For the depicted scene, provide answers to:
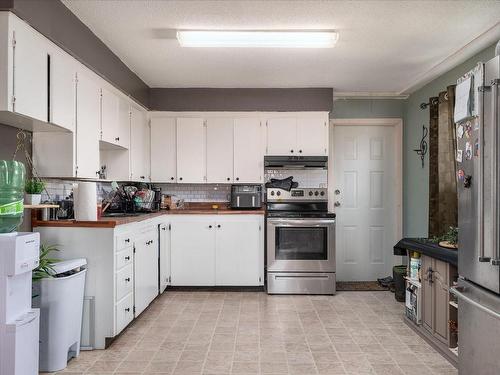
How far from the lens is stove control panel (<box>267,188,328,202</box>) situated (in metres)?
4.92

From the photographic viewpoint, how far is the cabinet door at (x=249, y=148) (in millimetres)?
4914

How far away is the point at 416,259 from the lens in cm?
341

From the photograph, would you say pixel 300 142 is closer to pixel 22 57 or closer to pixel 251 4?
pixel 251 4

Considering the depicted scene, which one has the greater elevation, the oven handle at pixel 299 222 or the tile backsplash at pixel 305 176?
the tile backsplash at pixel 305 176

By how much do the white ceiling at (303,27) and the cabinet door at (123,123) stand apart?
0.41 metres

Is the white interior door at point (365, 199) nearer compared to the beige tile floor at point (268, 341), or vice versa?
the beige tile floor at point (268, 341)

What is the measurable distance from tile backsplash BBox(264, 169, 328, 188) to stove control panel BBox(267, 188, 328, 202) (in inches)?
6.0

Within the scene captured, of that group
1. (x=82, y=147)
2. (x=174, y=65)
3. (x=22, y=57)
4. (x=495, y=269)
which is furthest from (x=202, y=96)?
(x=495, y=269)

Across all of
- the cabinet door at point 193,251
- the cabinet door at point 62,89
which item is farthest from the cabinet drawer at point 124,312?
the cabinet door at point 62,89

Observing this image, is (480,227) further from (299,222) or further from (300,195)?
(300,195)

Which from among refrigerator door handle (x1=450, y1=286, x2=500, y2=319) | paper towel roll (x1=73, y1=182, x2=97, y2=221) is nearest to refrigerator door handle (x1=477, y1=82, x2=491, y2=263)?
refrigerator door handle (x1=450, y1=286, x2=500, y2=319)

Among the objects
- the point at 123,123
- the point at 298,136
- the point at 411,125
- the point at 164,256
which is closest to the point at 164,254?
the point at 164,256

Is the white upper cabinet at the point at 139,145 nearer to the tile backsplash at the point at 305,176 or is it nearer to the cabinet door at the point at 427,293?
the tile backsplash at the point at 305,176

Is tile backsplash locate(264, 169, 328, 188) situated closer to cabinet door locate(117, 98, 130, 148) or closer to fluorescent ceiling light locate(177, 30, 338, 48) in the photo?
cabinet door locate(117, 98, 130, 148)
